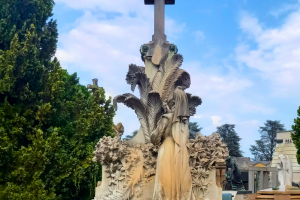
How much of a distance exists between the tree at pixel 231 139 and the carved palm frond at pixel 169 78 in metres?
33.0

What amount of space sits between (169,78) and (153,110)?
1.02 m

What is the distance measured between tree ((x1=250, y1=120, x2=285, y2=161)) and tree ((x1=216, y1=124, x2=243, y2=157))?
9829 millimetres

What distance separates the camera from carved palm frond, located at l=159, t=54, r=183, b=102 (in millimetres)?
8336

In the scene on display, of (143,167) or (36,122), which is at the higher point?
(36,122)

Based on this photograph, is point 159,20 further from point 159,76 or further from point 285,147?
point 285,147

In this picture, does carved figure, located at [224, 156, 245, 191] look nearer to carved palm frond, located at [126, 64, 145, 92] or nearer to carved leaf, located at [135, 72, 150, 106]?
carved leaf, located at [135, 72, 150, 106]

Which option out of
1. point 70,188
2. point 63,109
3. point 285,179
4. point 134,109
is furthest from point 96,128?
point 285,179

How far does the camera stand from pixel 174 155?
21.5 ft

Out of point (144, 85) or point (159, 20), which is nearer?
point (144, 85)

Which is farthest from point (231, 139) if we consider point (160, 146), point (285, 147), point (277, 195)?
point (160, 146)

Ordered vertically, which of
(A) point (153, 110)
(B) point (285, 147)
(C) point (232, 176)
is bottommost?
(C) point (232, 176)

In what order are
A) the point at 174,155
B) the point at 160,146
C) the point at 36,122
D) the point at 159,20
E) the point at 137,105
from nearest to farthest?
the point at 174,155
the point at 160,146
the point at 137,105
the point at 159,20
the point at 36,122

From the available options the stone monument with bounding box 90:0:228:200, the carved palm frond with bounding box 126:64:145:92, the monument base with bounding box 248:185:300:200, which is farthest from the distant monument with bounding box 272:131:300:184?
the carved palm frond with bounding box 126:64:145:92

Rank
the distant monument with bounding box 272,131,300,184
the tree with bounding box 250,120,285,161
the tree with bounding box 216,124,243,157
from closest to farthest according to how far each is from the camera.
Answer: the distant monument with bounding box 272,131,300,184 < the tree with bounding box 216,124,243,157 < the tree with bounding box 250,120,285,161
